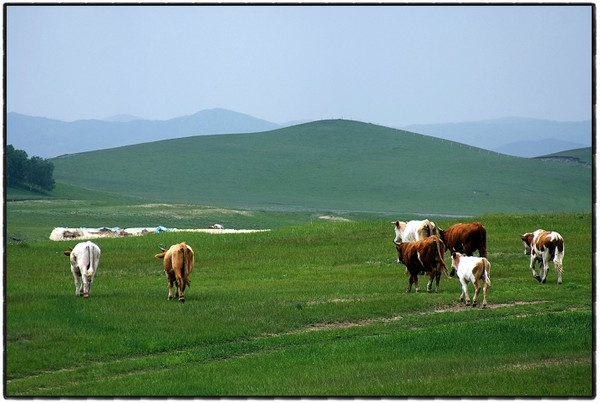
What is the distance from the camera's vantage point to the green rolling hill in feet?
467

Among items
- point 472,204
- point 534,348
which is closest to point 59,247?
point 534,348

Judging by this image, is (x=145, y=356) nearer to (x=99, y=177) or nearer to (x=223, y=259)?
(x=223, y=259)

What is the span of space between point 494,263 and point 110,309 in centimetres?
1606

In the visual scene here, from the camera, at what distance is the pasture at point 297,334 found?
15.1 metres

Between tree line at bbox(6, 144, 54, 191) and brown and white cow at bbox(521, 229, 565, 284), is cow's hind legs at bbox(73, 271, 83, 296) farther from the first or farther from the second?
tree line at bbox(6, 144, 54, 191)

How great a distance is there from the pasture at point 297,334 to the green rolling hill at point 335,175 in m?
99.2

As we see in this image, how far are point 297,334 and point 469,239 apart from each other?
505 inches

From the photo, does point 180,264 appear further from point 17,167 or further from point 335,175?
point 335,175

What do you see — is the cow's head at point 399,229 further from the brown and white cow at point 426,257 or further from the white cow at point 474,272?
the white cow at point 474,272

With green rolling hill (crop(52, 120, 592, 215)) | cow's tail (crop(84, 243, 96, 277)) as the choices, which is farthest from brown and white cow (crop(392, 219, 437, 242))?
green rolling hill (crop(52, 120, 592, 215))

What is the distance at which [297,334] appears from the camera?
2058cm

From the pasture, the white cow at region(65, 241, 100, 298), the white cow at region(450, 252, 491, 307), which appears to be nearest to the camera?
the pasture

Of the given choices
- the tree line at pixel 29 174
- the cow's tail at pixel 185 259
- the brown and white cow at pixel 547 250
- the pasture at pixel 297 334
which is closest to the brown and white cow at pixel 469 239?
the pasture at pixel 297 334

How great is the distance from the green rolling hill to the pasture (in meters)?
99.2
